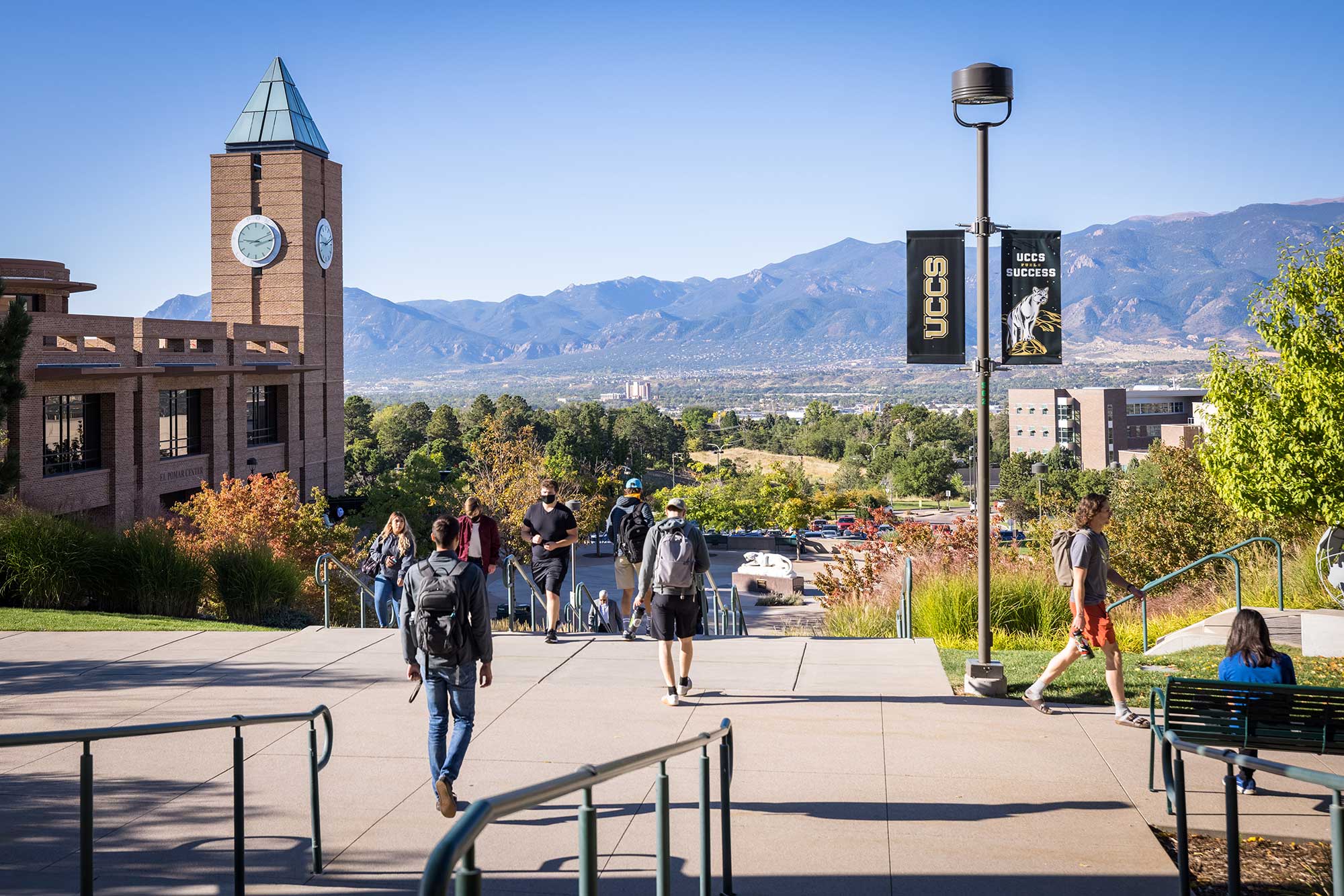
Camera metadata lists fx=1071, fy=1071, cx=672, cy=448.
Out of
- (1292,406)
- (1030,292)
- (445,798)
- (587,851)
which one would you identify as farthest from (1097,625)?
(1292,406)

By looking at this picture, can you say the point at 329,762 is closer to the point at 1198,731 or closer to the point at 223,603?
the point at 1198,731

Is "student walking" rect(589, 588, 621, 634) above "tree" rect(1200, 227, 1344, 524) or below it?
below

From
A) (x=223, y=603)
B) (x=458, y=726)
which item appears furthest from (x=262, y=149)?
(x=458, y=726)

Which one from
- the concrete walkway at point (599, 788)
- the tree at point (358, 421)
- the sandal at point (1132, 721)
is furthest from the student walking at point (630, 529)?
the tree at point (358, 421)

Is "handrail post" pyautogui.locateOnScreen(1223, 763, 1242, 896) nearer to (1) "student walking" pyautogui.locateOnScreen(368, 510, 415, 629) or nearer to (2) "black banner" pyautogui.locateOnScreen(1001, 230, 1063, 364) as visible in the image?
(2) "black banner" pyautogui.locateOnScreen(1001, 230, 1063, 364)

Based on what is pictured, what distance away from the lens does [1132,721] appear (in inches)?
335

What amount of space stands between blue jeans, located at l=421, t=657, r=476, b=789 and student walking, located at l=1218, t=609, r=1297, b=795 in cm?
492

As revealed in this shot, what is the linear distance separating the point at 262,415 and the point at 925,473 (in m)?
75.6

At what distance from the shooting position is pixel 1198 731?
6652 millimetres

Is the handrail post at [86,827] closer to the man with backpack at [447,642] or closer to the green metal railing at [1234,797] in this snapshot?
the man with backpack at [447,642]

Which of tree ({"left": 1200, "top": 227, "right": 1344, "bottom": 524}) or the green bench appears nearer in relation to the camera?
the green bench

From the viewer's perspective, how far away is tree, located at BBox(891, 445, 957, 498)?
109375 millimetres

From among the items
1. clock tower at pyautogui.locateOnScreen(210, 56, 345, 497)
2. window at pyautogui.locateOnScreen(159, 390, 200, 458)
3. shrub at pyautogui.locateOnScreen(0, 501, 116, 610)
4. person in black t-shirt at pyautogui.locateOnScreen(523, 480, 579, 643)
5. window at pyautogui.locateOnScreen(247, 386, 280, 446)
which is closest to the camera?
person in black t-shirt at pyautogui.locateOnScreen(523, 480, 579, 643)

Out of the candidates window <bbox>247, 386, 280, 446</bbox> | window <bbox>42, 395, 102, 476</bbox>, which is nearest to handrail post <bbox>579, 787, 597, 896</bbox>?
window <bbox>42, 395, 102, 476</bbox>
